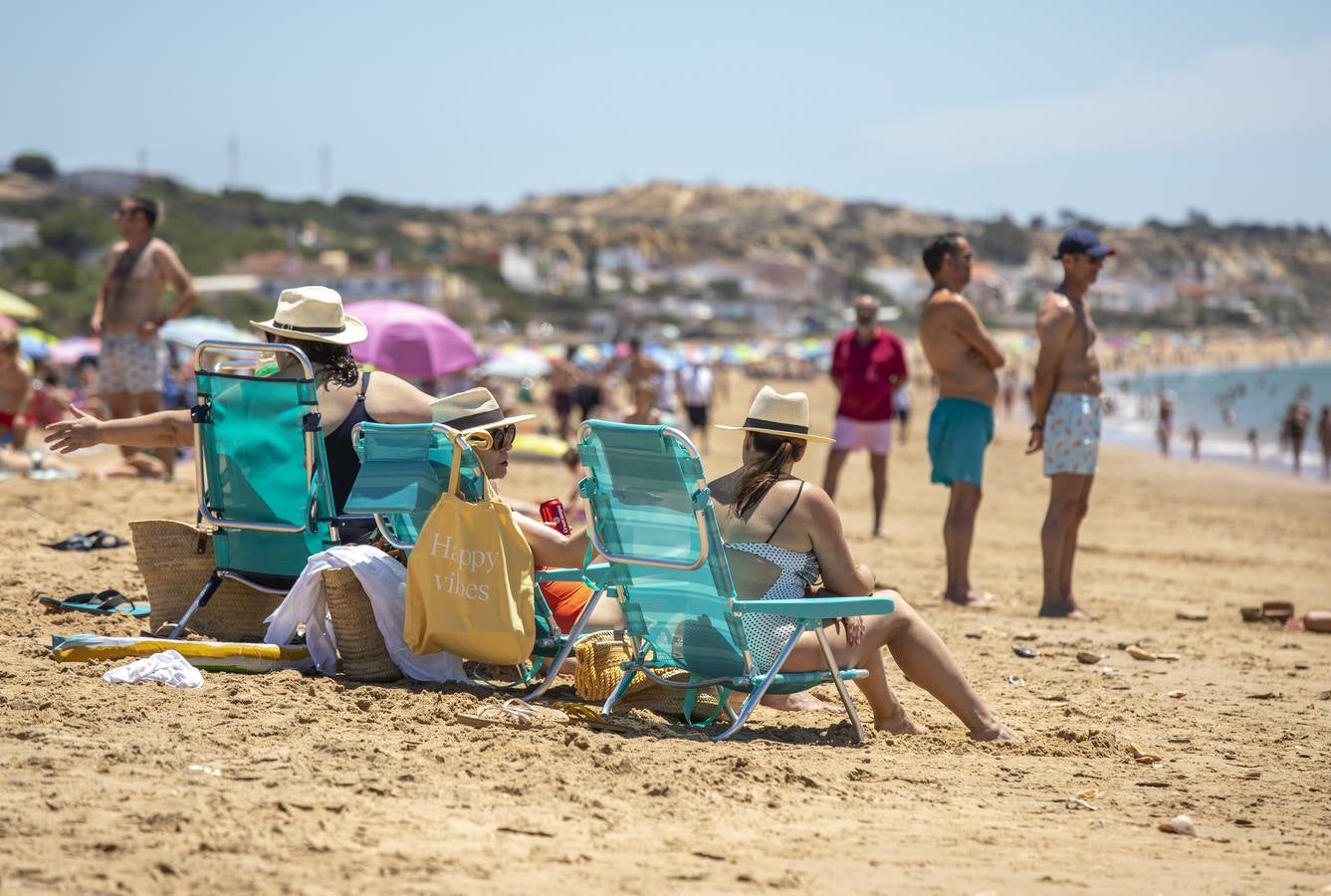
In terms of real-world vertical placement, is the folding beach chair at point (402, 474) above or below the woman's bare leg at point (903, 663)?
above

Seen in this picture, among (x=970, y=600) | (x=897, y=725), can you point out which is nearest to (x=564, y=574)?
(x=897, y=725)

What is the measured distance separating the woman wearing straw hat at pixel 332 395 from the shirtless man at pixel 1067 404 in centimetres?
337

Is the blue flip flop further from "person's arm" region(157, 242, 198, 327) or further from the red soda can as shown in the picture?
"person's arm" region(157, 242, 198, 327)

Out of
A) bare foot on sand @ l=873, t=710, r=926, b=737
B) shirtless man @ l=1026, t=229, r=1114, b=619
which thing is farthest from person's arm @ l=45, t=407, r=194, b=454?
shirtless man @ l=1026, t=229, r=1114, b=619

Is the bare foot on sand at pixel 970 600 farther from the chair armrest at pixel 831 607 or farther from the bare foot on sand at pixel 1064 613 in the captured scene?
the chair armrest at pixel 831 607

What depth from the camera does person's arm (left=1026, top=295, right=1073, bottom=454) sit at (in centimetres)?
660

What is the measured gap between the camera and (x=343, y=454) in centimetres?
438

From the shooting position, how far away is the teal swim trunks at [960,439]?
22.2 ft

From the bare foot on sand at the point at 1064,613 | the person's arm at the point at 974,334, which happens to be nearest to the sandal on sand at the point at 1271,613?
the bare foot on sand at the point at 1064,613

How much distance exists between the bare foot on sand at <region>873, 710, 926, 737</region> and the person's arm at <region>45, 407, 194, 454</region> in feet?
7.29

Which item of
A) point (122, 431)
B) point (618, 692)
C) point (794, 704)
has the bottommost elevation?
point (794, 704)

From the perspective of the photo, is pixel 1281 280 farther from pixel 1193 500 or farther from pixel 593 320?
pixel 1193 500

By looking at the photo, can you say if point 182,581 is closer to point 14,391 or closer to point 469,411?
point 469,411

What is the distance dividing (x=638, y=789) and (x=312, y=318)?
192 centimetres
